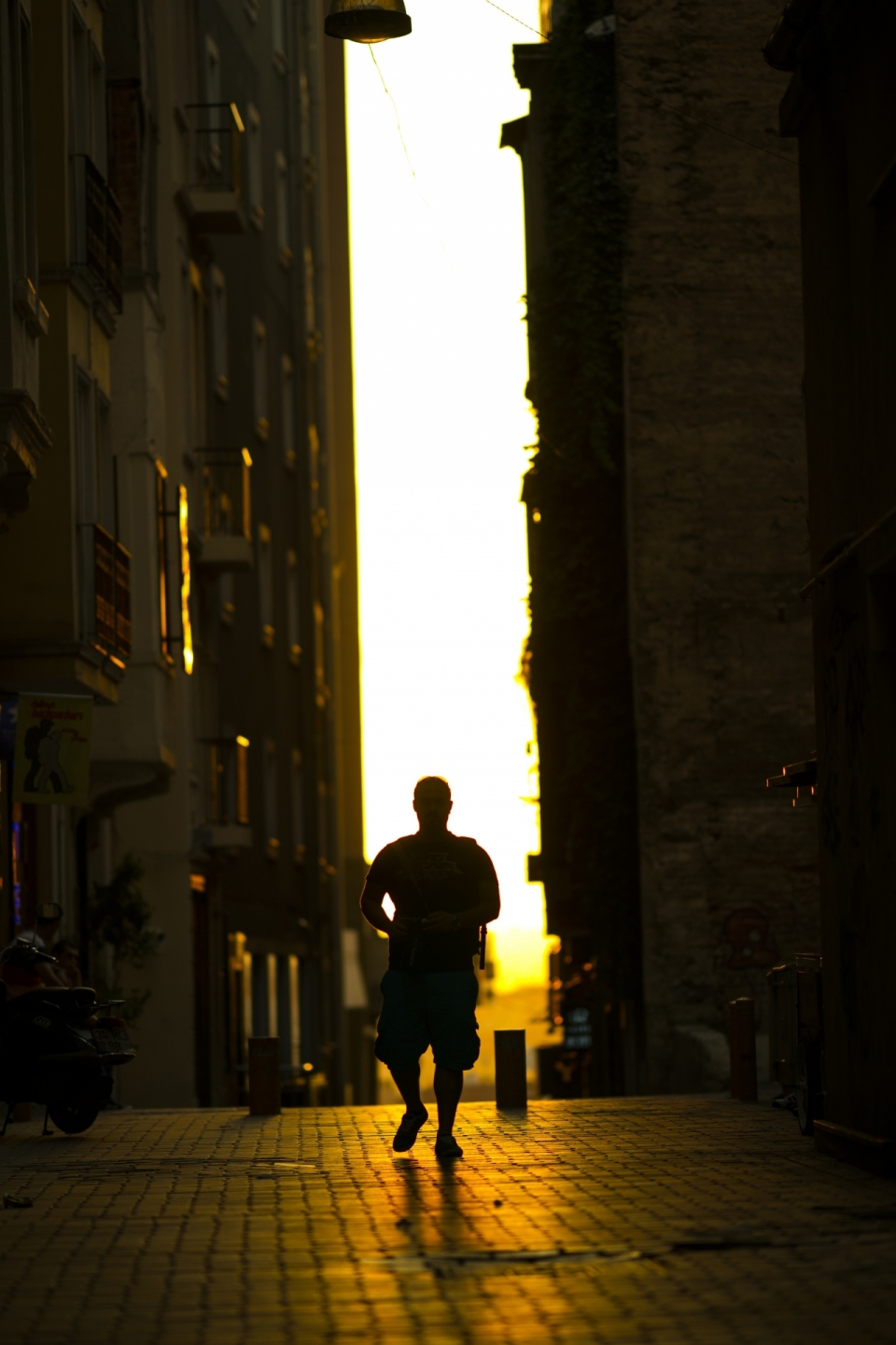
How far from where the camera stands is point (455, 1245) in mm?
8711

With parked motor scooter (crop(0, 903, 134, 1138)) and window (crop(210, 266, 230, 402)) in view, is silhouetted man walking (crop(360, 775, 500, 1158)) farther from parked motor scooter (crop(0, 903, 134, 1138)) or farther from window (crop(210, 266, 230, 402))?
Answer: window (crop(210, 266, 230, 402))

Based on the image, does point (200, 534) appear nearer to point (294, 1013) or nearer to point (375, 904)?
point (294, 1013)

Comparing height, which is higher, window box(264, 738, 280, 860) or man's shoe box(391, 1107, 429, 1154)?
window box(264, 738, 280, 860)

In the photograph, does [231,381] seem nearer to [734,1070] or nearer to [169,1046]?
[169,1046]

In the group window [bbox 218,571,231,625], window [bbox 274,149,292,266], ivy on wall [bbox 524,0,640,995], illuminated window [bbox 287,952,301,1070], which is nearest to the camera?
ivy on wall [bbox 524,0,640,995]

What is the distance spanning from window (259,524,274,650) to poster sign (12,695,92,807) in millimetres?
21902

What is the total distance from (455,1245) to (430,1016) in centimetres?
399

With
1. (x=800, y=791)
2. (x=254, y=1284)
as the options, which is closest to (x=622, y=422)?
(x=800, y=791)

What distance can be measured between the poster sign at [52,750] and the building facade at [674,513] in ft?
32.5

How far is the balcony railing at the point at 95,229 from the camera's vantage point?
2353cm

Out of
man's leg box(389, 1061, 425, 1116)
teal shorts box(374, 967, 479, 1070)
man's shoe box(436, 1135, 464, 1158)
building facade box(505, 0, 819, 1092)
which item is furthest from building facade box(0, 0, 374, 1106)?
man's shoe box(436, 1135, 464, 1158)

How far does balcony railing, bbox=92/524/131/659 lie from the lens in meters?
23.5

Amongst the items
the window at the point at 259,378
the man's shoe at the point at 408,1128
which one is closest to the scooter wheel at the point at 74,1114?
the man's shoe at the point at 408,1128

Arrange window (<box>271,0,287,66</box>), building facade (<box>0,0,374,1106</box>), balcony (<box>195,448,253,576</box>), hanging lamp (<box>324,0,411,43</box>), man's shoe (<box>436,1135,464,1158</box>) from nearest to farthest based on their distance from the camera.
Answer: man's shoe (<box>436,1135,464,1158</box>)
hanging lamp (<box>324,0,411,43</box>)
building facade (<box>0,0,374,1106</box>)
balcony (<box>195,448,253,576</box>)
window (<box>271,0,287,66</box>)
